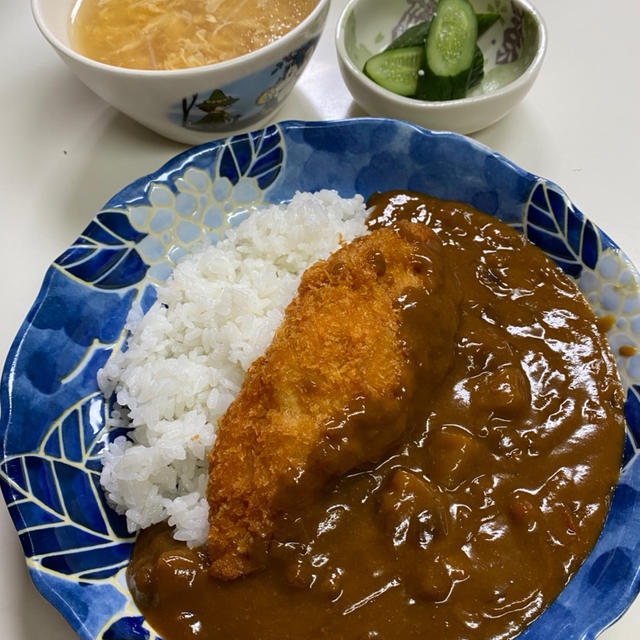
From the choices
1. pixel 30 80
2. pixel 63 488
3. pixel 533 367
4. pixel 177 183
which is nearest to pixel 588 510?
pixel 533 367

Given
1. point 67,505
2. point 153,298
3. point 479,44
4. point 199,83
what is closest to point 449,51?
point 479,44

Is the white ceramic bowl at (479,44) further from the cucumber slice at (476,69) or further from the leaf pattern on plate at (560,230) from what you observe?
the leaf pattern on plate at (560,230)

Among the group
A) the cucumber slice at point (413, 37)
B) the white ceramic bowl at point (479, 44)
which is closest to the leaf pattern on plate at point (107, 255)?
the white ceramic bowl at point (479, 44)

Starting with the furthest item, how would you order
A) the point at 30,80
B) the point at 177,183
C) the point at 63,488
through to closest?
1. the point at 30,80
2. the point at 177,183
3. the point at 63,488

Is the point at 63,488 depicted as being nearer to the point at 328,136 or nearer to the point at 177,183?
the point at 177,183

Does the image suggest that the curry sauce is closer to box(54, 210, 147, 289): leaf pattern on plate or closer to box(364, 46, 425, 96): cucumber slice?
box(54, 210, 147, 289): leaf pattern on plate
